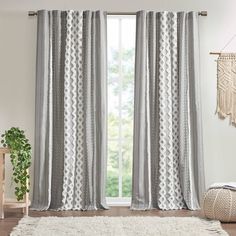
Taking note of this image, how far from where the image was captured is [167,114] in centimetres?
591

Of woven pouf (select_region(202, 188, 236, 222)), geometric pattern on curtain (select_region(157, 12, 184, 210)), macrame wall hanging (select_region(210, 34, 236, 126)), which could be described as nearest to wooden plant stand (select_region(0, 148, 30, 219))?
geometric pattern on curtain (select_region(157, 12, 184, 210))

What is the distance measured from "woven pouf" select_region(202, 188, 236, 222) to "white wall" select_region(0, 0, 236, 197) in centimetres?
99

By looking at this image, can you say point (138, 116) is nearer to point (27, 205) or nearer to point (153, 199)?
point (153, 199)

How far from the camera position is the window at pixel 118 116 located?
6.24 meters

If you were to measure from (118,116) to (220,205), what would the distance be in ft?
5.63

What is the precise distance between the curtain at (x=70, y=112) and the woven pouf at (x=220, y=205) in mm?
1224

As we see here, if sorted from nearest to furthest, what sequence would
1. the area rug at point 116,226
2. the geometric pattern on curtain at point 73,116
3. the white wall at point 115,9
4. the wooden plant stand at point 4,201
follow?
the area rug at point 116,226, the wooden plant stand at point 4,201, the geometric pattern on curtain at point 73,116, the white wall at point 115,9

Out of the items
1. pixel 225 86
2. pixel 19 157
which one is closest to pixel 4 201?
pixel 19 157

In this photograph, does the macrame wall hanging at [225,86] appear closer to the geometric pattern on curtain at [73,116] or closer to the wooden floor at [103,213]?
the wooden floor at [103,213]

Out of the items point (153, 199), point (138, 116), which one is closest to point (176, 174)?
point (153, 199)

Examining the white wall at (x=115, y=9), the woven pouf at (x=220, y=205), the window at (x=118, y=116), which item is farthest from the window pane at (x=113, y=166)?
the woven pouf at (x=220, y=205)

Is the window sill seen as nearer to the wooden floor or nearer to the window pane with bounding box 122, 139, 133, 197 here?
the window pane with bounding box 122, 139, 133, 197

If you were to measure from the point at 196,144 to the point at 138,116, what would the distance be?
0.67 meters

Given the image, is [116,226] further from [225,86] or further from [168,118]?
[225,86]
